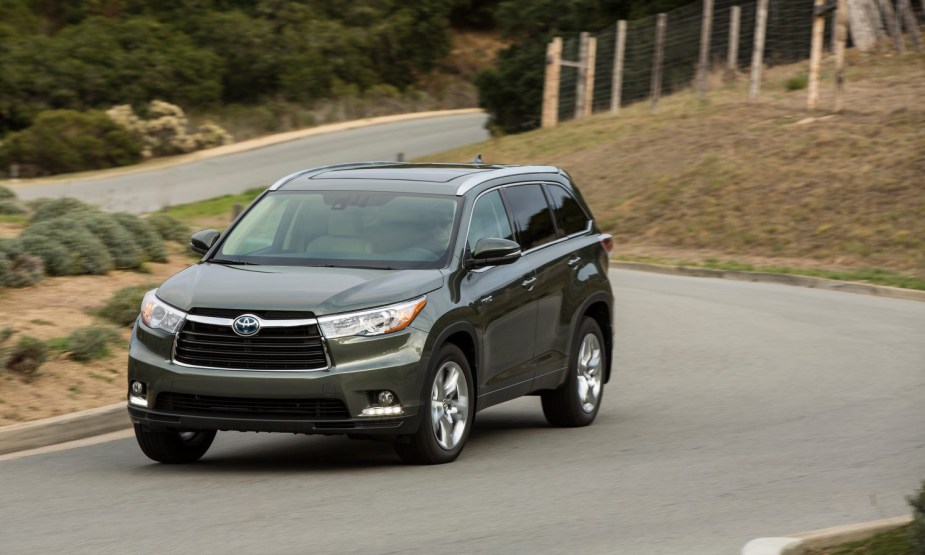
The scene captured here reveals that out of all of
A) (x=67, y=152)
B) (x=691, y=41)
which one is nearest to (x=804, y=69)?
(x=691, y=41)

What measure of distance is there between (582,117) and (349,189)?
109 ft

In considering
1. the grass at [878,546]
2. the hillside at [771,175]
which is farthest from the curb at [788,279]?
the grass at [878,546]

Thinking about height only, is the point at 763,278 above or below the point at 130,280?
below

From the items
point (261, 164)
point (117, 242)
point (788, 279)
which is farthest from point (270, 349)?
point (261, 164)

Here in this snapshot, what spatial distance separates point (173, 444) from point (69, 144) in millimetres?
41462

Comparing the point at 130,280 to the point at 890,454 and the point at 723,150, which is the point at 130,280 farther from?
the point at 723,150

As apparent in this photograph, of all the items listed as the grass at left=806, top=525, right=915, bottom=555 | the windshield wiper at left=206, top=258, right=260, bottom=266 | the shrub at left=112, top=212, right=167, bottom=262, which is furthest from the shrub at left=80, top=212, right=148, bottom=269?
the grass at left=806, top=525, right=915, bottom=555

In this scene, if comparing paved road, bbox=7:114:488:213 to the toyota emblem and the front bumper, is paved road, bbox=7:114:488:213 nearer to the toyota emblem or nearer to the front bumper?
the front bumper

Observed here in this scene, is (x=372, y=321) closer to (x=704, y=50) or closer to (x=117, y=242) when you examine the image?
(x=117, y=242)

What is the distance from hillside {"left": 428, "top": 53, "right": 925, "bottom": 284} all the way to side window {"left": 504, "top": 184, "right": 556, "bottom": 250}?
14.3m

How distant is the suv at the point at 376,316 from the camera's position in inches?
342

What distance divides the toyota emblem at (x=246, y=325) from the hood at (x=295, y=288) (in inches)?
2.7

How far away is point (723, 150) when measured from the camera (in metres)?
33.3

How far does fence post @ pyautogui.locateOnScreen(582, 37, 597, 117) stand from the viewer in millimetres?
42125
